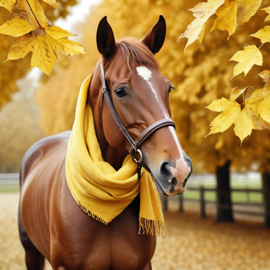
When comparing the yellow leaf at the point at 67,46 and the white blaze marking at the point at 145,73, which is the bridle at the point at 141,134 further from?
the yellow leaf at the point at 67,46

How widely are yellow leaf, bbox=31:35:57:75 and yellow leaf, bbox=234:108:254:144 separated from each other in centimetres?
112

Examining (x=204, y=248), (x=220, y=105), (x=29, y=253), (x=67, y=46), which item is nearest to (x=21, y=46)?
(x=67, y=46)

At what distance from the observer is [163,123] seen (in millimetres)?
1716

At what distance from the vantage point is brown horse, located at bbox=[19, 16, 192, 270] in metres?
1.68

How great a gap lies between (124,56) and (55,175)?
1240 mm

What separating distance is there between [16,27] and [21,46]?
118 millimetres

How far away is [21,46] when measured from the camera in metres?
1.55

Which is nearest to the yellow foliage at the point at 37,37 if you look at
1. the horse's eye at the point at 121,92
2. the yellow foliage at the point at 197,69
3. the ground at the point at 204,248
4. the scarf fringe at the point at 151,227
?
the horse's eye at the point at 121,92

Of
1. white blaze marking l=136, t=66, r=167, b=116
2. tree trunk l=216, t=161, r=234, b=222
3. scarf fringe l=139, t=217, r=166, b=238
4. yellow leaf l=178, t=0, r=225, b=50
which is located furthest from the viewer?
tree trunk l=216, t=161, r=234, b=222

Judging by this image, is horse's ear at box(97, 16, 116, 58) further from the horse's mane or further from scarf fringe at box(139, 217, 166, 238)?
scarf fringe at box(139, 217, 166, 238)

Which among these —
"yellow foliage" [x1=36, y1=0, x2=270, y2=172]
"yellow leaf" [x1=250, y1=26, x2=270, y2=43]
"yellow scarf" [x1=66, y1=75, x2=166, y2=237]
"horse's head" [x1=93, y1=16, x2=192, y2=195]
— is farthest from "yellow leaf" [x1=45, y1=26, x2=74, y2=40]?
"yellow foliage" [x1=36, y1=0, x2=270, y2=172]

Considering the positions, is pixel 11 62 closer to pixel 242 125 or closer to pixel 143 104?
pixel 143 104

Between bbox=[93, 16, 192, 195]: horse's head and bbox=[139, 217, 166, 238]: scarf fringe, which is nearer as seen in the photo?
bbox=[93, 16, 192, 195]: horse's head

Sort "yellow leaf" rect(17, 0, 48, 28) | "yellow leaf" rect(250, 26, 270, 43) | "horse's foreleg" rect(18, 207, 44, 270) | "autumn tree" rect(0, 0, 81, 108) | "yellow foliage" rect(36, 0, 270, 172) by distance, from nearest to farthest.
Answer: "yellow leaf" rect(17, 0, 48, 28) → "yellow leaf" rect(250, 26, 270, 43) → "horse's foreleg" rect(18, 207, 44, 270) → "yellow foliage" rect(36, 0, 270, 172) → "autumn tree" rect(0, 0, 81, 108)
